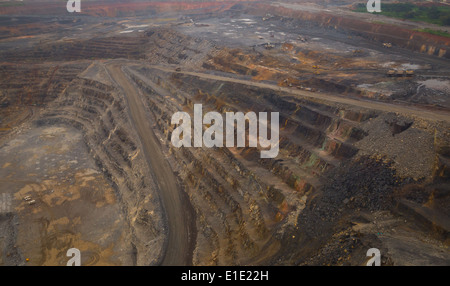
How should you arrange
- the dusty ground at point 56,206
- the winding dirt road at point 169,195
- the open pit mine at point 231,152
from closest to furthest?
the open pit mine at point 231,152
the winding dirt road at point 169,195
the dusty ground at point 56,206

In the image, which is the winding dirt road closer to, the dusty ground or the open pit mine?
the open pit mine

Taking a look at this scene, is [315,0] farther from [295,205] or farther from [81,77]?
[295,205]

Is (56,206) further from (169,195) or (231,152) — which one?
(231,152)

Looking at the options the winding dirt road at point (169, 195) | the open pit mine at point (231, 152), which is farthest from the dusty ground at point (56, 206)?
the winding dirt road at point (169, 195)

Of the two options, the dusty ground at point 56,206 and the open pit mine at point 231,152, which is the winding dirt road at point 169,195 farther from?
the dusty ground at point 56,206

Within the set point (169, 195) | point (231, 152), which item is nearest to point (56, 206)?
point (169, 195)

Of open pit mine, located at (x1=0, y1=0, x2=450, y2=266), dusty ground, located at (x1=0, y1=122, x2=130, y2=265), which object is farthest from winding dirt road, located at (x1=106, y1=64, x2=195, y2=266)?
dusty ground, located at (x1=0, y1=122, x2=130, y2=265)
